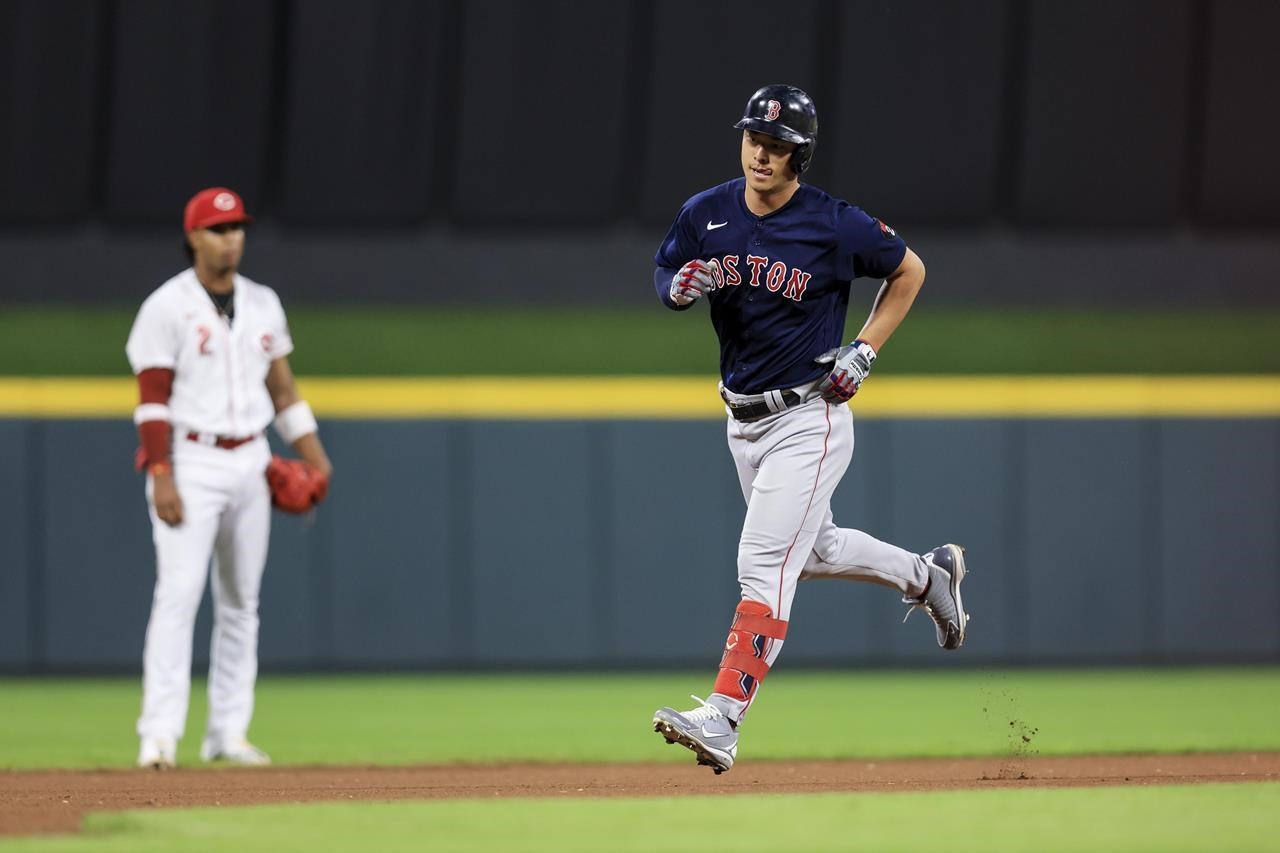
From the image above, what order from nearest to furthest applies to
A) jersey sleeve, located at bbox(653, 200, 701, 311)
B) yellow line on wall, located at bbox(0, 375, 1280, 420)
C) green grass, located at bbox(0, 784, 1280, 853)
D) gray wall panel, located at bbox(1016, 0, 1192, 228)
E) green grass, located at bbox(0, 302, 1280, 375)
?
green grass, located at bbox(0, 784, 1280, 853) → jersey sleeve, located at bbox(653, 200, 701, 311) → yellow line on wall, located at bbox(0, 375, 1280, 420) → green grass, located at bbox(0, 302, 1280, 375) → gray wall panel, located at bbox(1016, 0, 1192, 228)

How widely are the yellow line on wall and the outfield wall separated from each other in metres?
0.06

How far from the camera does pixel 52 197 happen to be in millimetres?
10727

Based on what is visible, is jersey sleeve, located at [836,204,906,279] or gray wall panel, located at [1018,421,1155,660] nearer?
jersey sleeve, located at [836,204,906,279]

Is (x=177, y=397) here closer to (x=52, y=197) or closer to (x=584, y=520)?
(x=584, y=520)

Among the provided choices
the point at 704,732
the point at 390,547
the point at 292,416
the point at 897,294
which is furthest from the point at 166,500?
the point at 390,547

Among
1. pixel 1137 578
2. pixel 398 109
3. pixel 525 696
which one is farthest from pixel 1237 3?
pixel 525 696

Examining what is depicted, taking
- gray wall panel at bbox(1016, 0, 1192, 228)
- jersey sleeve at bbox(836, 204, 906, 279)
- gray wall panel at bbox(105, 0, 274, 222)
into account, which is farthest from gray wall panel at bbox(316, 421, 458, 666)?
jersey sleeve at bbox(836, 204, 906, 279)

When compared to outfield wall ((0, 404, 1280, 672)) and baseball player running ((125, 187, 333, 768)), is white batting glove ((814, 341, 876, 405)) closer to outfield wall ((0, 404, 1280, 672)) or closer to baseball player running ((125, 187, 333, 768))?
baseball player running ((125, 187, 333, 768))

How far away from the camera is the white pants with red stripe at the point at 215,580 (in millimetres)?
6125

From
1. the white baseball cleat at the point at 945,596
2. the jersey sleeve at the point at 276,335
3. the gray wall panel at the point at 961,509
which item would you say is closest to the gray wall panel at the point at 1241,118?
the gray wall panel at the point at 961,509

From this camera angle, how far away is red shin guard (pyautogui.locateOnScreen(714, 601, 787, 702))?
4.87m

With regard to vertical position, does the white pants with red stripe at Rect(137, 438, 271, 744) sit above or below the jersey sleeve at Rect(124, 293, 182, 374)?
below

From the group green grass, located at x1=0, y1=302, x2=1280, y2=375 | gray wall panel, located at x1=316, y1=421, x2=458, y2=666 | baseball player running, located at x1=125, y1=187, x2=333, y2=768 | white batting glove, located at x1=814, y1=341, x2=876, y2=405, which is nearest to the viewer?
white batting glove, located at x1=814, y1=341, x2=876, y2=405

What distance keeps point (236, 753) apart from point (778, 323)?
267 centimetres
